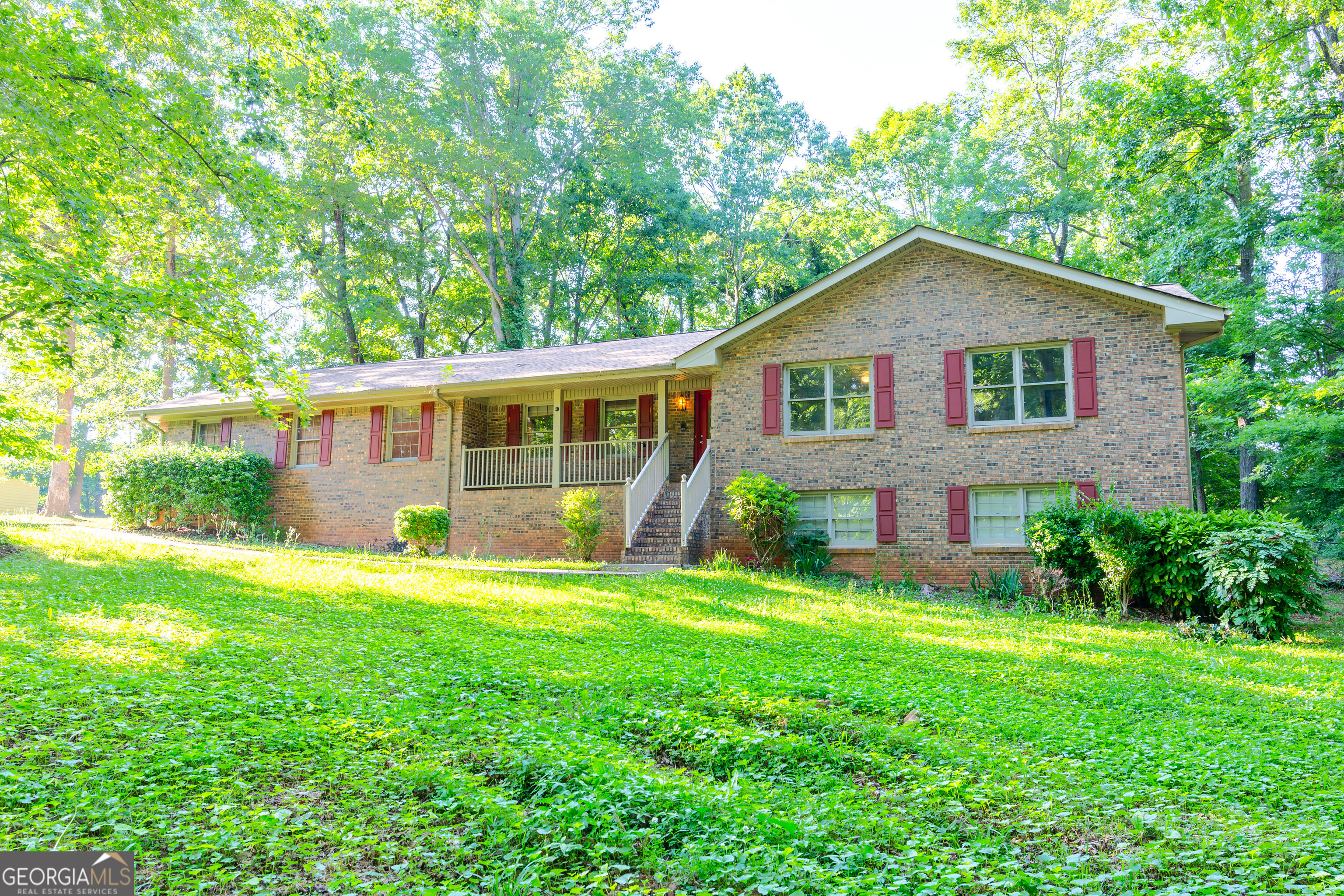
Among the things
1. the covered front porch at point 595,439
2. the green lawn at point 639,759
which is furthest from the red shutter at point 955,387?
the green lawn at point 639,759

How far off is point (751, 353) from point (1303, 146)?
1398 cm

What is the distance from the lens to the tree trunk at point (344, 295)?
95.9 ft

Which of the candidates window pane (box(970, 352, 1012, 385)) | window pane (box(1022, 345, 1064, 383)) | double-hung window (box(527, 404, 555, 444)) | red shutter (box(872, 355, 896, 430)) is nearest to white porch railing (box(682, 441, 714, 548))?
red shutter (box(872, 355, 896, 430))

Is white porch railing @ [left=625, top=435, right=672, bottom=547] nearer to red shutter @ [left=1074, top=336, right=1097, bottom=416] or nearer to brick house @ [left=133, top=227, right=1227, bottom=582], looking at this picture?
brick house @ [left=133, top=227, right=1227, bottom=582]

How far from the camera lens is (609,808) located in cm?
330

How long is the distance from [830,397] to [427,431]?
978 cm

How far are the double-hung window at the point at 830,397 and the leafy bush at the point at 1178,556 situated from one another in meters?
5.18

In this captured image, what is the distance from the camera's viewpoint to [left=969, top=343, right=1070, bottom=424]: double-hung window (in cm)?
1365

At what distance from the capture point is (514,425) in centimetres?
1947

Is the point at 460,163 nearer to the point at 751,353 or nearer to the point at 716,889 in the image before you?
the point at 751,353

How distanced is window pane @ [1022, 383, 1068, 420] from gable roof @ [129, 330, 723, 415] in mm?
6009

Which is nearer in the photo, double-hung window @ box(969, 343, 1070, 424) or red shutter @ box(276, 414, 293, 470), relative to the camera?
double-hung window @ box(969, 343, 1070, 424)

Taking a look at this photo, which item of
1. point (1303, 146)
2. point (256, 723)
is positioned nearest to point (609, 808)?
point (256, 723)

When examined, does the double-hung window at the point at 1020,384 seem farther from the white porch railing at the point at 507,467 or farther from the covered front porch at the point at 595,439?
the white porch railing at the point at 507,467
